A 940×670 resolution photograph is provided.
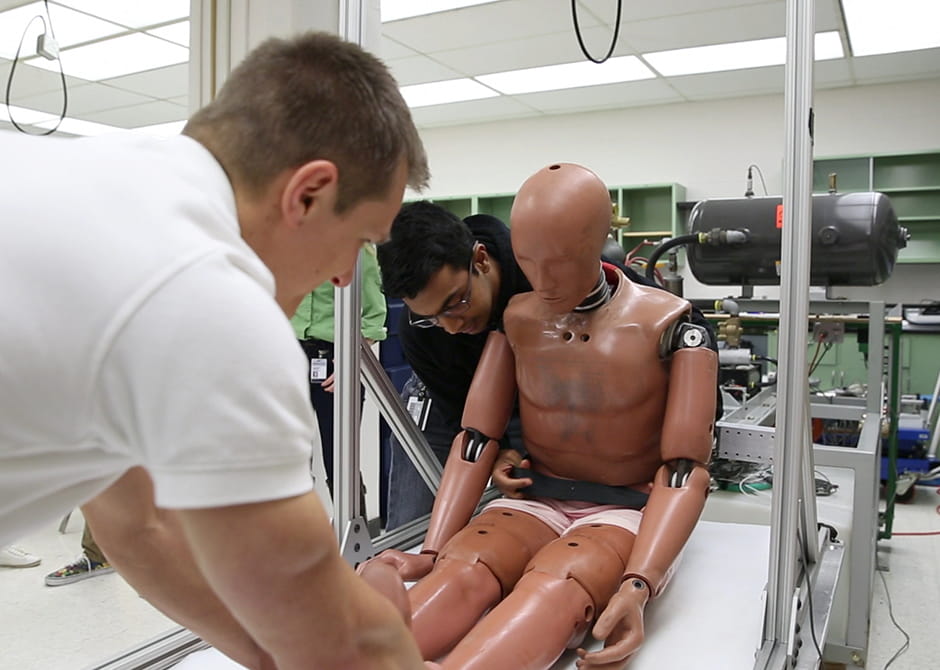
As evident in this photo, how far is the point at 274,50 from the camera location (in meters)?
0.76

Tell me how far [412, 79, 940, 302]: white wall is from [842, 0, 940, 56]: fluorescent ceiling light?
0.98 m

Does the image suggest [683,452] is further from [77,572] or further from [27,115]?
[27,115]

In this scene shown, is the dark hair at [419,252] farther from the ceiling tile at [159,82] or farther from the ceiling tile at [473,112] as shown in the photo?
the ceiling tile at [473,112]

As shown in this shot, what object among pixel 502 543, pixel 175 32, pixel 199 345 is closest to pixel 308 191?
pixel 199 345

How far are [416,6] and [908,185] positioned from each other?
4.39 metres

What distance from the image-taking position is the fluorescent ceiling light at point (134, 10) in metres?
4.68

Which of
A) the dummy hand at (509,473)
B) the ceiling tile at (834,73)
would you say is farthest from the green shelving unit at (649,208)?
the dummy hand at (509,473)

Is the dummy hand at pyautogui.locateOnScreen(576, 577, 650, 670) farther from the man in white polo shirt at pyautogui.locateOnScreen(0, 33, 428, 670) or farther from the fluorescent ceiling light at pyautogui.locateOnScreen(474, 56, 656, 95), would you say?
the fluorescent ceiling light at pyautogui.locateOnScreen(474, 56, 656, 95)

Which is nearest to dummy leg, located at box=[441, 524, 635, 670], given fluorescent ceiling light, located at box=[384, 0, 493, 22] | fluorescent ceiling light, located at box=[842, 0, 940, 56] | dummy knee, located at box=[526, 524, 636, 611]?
dummy knee, located at box=[526, 524, 636, 611]

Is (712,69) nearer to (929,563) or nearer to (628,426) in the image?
(929,563)

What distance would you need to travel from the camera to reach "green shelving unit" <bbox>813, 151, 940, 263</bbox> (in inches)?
251

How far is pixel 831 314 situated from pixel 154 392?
3.47 metres

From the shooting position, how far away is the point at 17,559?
339cm

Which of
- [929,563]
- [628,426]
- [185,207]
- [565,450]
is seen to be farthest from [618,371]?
[929,563]
